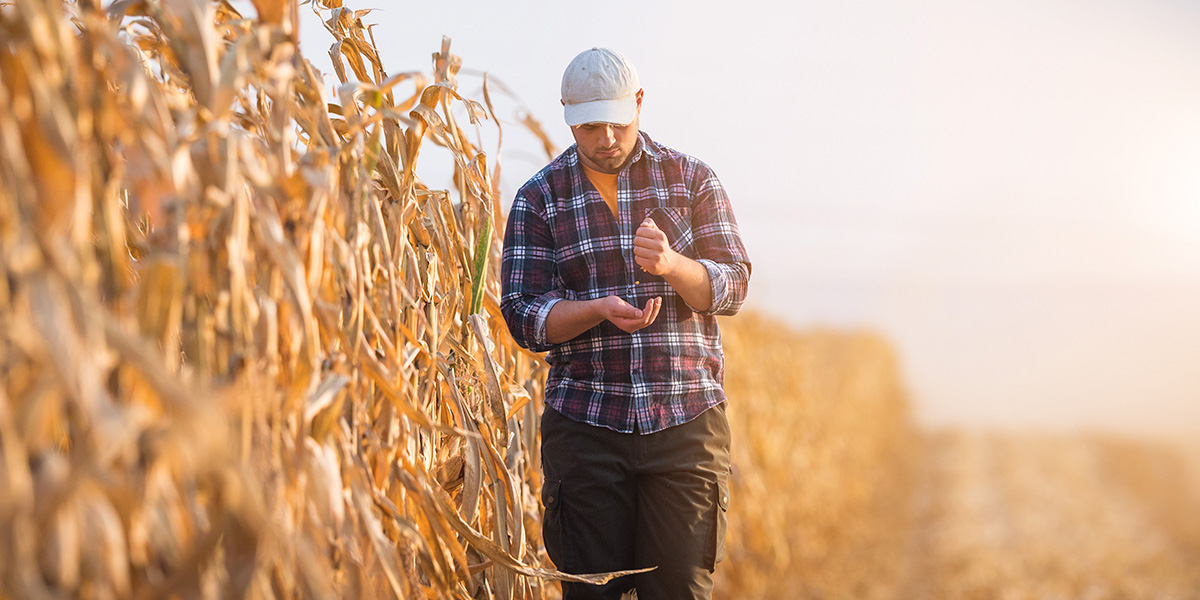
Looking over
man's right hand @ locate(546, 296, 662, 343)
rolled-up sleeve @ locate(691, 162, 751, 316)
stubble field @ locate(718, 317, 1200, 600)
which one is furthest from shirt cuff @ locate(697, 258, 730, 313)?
stubble field @ locate(718, 317, 1200, 600)

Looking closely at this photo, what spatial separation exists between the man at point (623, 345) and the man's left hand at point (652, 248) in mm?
114

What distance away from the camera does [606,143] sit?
1.94 meters

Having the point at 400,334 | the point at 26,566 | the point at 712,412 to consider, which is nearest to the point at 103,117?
the point at 26,566

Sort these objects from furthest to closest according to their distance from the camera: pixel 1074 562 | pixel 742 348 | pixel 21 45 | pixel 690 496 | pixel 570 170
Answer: pixel 1074 562
pixel 742 348
pixel 570 170
pixel 690 496
pixel 21 45

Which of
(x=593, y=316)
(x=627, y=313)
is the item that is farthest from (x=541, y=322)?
(x=627, y=313)

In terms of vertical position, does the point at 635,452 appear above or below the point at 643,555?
above

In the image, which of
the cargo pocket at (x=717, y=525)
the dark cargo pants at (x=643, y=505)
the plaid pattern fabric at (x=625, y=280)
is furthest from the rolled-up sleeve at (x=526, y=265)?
the cargo pocket at (x=717, y=525)

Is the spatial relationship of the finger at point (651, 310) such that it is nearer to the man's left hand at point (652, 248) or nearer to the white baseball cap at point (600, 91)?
the man's left hand at point (652, 248)

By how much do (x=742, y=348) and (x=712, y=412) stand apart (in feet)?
13.2

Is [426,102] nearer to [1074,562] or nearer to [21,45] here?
[21,45]

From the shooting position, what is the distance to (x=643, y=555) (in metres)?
1.95

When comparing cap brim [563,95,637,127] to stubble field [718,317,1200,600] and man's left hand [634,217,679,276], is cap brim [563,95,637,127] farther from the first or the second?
stubble field [718,317,1200,600]

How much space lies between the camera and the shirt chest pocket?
2020 mm

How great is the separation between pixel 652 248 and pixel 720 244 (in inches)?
14.3
